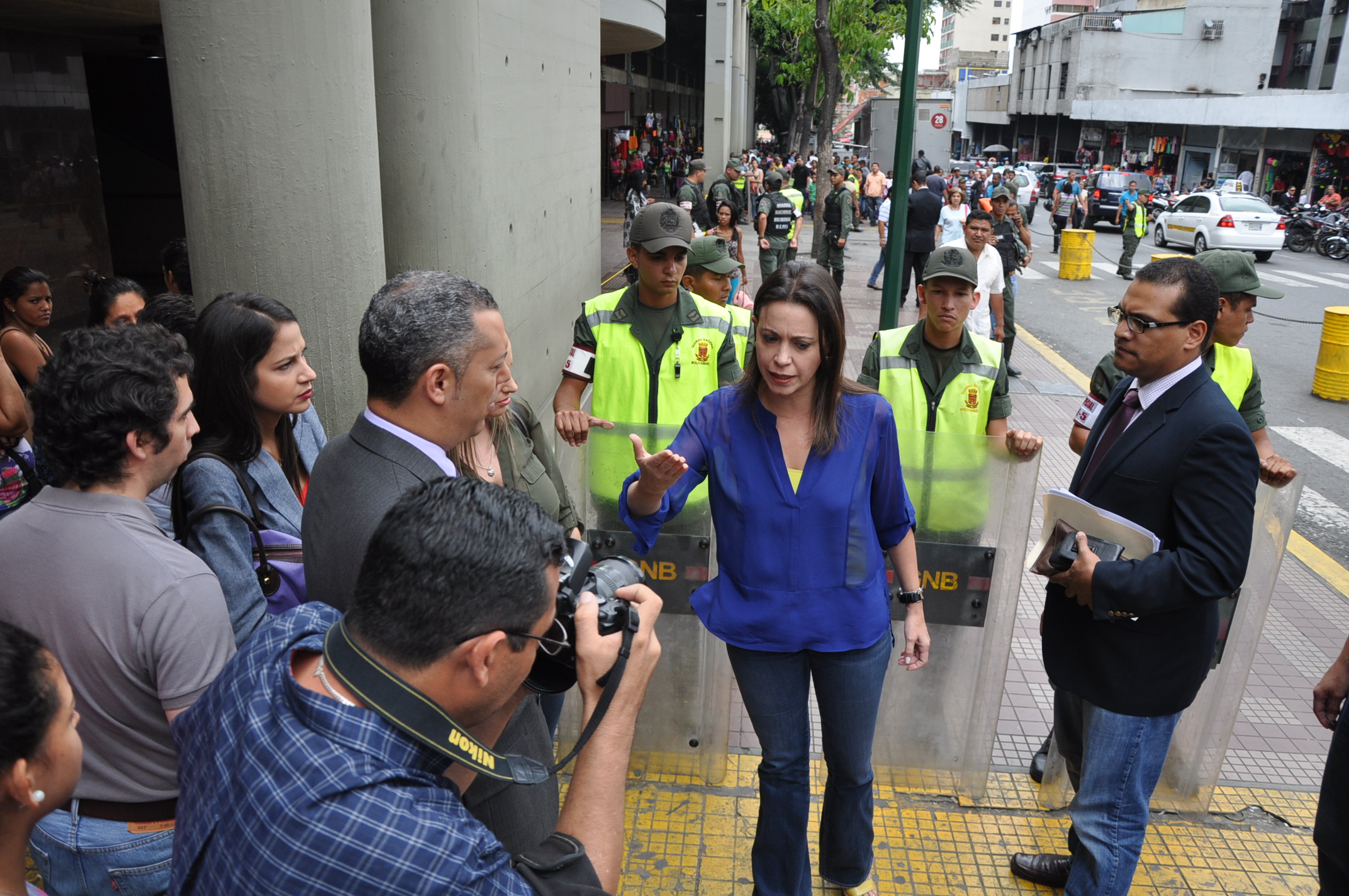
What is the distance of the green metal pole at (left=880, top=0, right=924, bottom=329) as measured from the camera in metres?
6.13

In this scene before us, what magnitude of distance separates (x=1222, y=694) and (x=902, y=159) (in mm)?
3932

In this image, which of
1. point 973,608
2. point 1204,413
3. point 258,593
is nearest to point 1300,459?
point 973,608

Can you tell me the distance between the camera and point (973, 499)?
338 cm

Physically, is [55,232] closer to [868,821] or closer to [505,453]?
[505,453]

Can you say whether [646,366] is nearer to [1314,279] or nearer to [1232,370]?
[1232,370]

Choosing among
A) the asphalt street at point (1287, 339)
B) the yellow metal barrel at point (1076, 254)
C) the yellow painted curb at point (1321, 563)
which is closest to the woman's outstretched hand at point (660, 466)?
the yellow painted curb at point (1321, 563)

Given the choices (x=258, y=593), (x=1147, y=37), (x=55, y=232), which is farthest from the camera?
(x=1147, y=37)

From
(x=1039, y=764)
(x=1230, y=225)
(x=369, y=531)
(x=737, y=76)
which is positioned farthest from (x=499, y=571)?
(x=737, y=76)

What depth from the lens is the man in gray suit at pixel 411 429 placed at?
1855 mm

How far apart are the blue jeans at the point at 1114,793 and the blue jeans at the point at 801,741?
614mm

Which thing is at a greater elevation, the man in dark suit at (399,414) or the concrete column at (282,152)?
the concrete column at (282,152)

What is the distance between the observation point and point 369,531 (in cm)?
185

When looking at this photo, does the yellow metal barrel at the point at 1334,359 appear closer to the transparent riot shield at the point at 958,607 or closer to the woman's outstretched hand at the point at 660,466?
the transparent riot shield at the point at 958,607

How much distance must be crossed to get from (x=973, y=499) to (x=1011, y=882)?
1.27 meters
